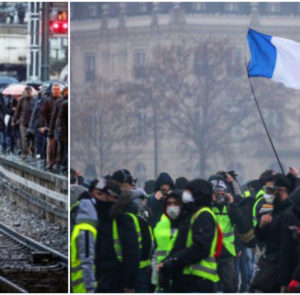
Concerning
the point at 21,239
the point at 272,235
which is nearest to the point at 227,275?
the point at 272,235

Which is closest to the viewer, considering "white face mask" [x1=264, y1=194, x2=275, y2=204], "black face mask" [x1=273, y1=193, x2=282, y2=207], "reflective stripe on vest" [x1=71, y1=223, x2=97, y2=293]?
"reflective stripe on vest" [x1=71, y1=223, x2=97, y2=293]

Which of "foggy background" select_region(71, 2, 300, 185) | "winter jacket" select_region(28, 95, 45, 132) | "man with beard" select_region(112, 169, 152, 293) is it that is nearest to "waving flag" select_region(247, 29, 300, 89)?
"foggy background" select_region(71, 2, 300, 185)

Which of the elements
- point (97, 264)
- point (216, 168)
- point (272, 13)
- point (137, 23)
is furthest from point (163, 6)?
point (97, 264)

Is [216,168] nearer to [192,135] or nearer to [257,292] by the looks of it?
[192,135]

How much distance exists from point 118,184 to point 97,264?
601 mm

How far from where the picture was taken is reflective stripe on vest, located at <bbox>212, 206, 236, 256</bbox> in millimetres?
8844

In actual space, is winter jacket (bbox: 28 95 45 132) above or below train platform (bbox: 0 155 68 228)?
above

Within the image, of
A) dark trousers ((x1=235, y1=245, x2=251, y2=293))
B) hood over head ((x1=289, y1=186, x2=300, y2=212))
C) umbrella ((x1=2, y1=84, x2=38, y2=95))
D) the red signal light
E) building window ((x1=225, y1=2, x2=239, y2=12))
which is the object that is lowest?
dark trousers ((x1=235, y1=245, x2=251, y2=293))

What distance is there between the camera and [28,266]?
29.7 ft

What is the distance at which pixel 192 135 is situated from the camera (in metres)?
9.73

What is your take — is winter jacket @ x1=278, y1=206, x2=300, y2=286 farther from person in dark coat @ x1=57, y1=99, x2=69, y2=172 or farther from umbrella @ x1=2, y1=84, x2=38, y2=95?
umbrella @ x1=2, y1=84, x2=38, y2=95

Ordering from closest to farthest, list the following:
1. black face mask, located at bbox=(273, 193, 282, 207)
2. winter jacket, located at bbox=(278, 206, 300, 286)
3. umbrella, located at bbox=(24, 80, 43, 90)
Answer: winter jacket, located at bbox=(278, 206, 300, 286), black face mask, located at bbox=(273, 193, 282, 207), umbrella, located at bbox=(24, 80, 43, 90)

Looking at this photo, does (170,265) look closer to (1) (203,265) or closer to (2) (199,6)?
(1) (203,265)

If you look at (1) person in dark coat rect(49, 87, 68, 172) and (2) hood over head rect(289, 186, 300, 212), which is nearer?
(2) hood over head rect(289, 186, 300, 212)
